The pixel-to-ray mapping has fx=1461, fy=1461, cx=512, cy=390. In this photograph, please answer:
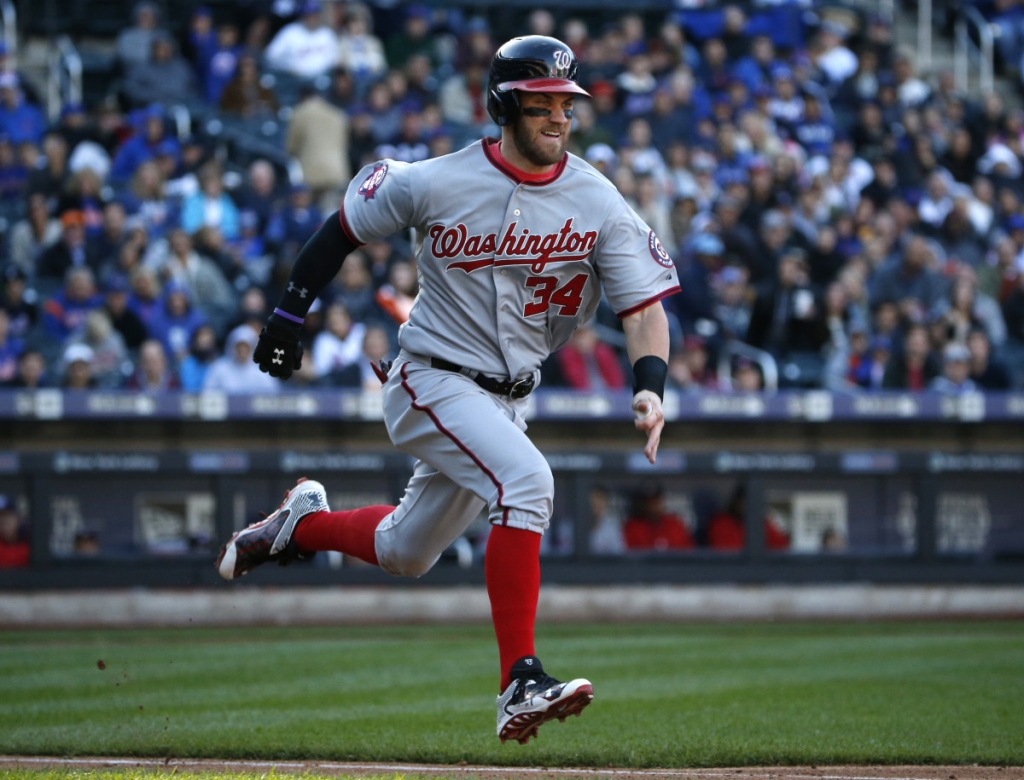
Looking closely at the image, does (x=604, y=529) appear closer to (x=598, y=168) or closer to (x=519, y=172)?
(x=598, y=168)

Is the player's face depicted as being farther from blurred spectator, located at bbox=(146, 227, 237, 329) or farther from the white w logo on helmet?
blurred spectator, located at bbox=(146, 227, 237, 329)

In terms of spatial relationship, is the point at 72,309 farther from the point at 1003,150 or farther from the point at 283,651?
the point at 1003,150

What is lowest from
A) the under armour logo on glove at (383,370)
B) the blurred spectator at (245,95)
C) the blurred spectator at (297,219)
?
the under armour logo on glove at (383,370)

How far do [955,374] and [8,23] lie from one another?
979 centimetres

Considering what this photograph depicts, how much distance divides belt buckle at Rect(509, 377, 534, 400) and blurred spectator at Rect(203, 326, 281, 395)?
6444mm

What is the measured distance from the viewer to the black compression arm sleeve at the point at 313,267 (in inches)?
177

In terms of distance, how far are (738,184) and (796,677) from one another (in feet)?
23.2

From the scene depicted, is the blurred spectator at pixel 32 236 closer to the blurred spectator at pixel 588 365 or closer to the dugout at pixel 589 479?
the dugout at pixel 589 479

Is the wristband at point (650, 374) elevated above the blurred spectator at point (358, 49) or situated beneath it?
situated beneath

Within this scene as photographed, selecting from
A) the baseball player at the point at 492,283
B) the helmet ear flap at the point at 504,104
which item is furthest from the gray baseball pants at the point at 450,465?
the helmet ear flap at the point at 504,104

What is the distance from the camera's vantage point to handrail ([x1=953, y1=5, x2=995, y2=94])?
17625 mm

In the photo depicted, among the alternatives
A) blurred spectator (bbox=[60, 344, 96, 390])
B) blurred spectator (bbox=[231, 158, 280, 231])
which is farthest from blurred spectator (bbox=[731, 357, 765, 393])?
blurred spectator (bbox=[60, 344, 96, 390])

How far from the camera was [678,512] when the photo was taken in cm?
1131

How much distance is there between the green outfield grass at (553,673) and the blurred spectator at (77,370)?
1770 mm
